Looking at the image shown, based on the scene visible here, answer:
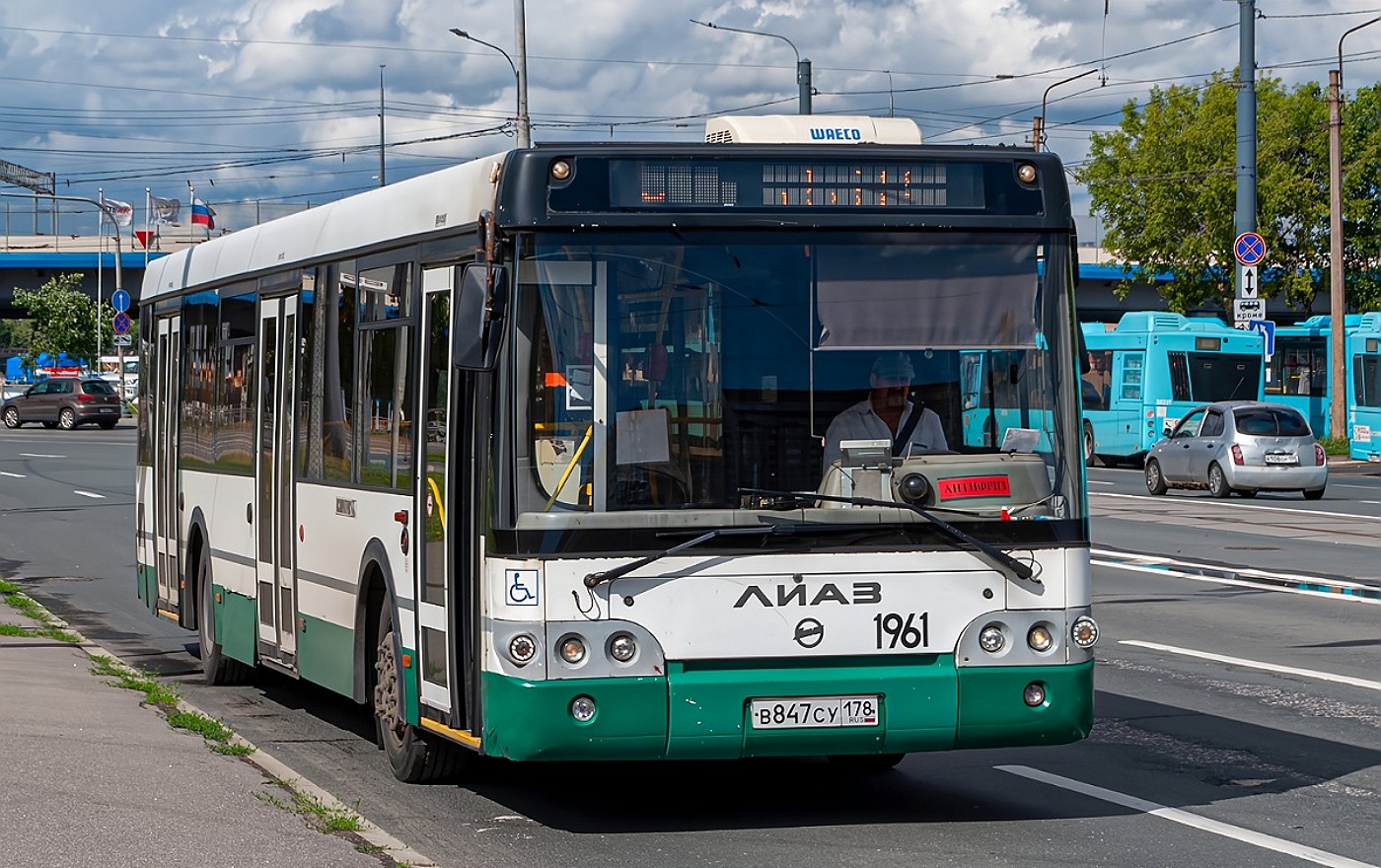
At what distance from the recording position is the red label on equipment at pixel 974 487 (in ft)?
25.2

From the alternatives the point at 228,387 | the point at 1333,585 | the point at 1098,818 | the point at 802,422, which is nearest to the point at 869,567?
the point at 802,422

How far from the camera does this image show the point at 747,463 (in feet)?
24.7

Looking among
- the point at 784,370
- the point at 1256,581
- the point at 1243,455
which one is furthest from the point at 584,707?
the point at 1243,455

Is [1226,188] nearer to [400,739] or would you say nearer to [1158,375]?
[1158,375]

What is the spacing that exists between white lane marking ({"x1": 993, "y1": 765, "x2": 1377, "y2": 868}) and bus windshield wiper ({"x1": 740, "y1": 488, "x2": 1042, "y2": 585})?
120 centimetres

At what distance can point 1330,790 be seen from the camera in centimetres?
877

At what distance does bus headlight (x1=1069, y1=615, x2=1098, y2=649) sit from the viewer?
7793 mm

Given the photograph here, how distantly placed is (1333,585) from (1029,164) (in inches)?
425

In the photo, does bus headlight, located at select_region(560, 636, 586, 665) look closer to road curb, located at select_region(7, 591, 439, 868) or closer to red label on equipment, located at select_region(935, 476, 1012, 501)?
road curb, located at select_region(7, 591, 439, 868)


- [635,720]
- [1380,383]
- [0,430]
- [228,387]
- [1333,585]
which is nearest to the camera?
[635,720]

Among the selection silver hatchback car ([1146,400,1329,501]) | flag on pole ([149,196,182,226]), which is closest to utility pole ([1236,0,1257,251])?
silver hatchback car ([1146,400,1329,501])

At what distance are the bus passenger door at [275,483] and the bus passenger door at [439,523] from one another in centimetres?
212

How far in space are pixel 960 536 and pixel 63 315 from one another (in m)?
82.7

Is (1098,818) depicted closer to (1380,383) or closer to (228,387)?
(228,387)
